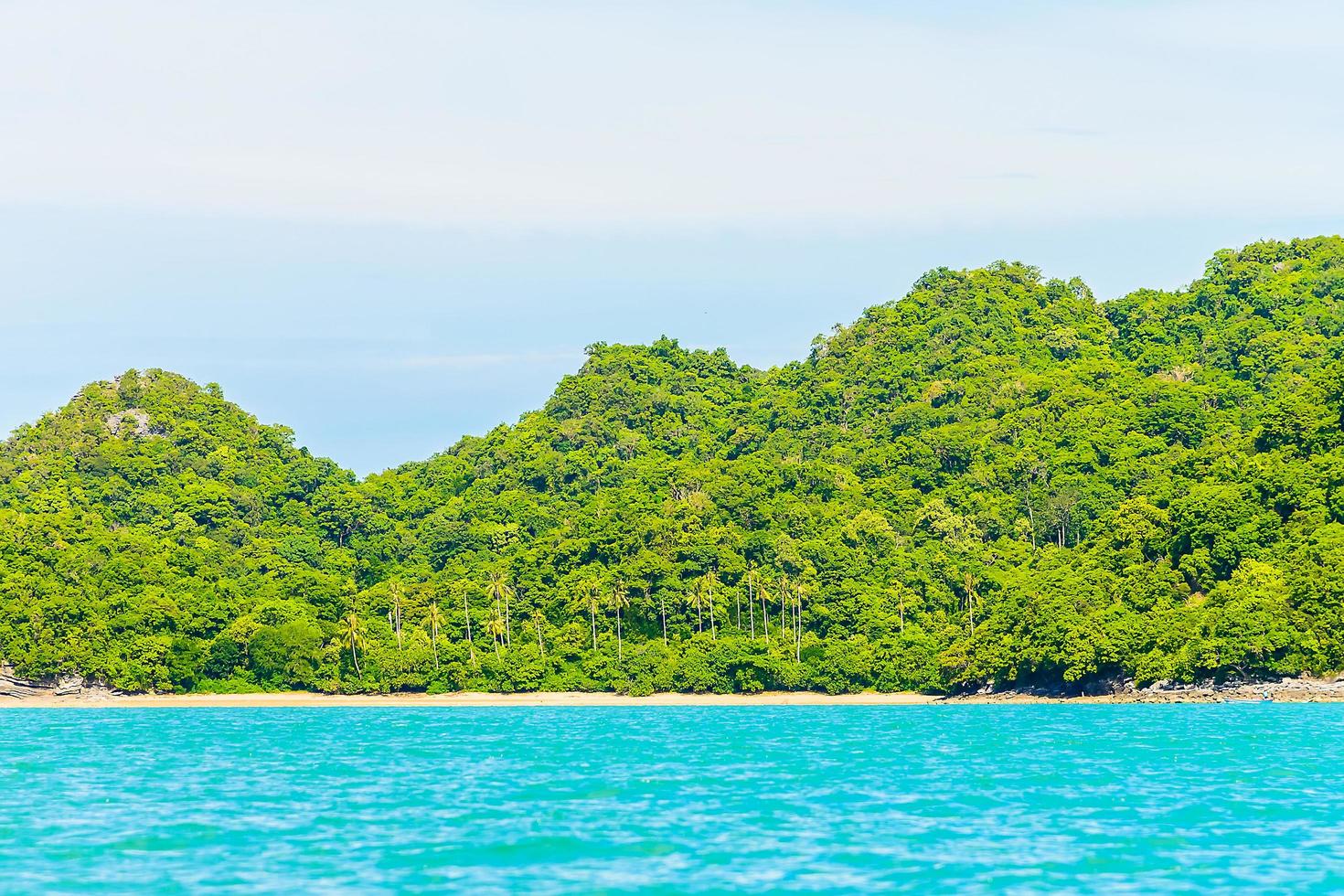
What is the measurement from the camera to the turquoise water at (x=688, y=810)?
30078mm

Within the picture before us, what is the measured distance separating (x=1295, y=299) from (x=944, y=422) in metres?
51.0

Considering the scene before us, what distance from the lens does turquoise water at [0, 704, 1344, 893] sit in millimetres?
30078

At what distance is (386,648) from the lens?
127 m

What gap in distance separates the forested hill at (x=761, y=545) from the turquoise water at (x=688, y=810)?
35.1 meters

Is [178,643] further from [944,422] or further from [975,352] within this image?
[975,352]

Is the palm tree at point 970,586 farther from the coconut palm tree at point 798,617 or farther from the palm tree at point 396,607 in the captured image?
the palm tree at point 396,607

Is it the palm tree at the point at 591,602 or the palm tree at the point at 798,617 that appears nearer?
the palm tree at the point at 798,617

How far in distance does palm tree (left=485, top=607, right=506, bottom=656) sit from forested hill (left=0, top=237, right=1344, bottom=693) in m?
0.63

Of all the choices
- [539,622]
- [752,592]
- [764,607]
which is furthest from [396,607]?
[764,607]

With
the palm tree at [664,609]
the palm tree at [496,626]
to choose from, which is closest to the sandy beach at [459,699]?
the palm tree at [496,626]

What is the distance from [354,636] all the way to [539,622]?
50.7 feet

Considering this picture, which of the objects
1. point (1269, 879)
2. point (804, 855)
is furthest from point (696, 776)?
point (1269, 879)

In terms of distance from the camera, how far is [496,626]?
131m

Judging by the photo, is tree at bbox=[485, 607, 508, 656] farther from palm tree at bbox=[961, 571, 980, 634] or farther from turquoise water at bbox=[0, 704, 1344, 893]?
turquoise water at bbox=[0, 704, 1344, 893]
